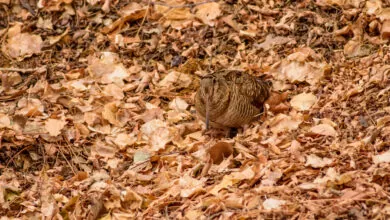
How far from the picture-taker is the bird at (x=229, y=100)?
21.3ft

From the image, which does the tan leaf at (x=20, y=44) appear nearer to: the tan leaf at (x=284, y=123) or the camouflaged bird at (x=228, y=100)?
the camouflaged bird at (x=228, y=100)

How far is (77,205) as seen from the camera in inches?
224

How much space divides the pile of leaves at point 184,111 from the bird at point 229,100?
0.42 feet

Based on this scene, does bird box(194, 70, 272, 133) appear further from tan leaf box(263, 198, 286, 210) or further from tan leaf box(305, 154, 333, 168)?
tan leaf box(263, 198, 286, 210)

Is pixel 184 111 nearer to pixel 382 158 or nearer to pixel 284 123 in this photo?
pixel 284 123

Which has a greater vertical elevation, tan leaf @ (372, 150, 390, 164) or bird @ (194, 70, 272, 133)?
tan leaf @ (372, 150, 390, 164)

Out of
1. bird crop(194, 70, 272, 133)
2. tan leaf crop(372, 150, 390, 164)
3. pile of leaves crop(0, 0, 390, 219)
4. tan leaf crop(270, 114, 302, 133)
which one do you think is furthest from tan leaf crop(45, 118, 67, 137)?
tan leaf crop(372, 150, 390, 164)

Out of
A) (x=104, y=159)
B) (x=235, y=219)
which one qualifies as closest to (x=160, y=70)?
(x=104, y=159)

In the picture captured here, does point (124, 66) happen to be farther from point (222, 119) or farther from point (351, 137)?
point (351, 137)

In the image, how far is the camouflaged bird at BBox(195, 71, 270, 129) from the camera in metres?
6.48

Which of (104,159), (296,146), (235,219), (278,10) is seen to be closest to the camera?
(235,219)

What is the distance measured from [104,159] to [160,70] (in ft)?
4.53

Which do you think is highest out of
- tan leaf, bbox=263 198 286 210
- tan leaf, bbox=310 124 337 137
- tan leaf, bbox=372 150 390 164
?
tan leaf, bbox=372 150 390 164

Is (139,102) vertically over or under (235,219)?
under
